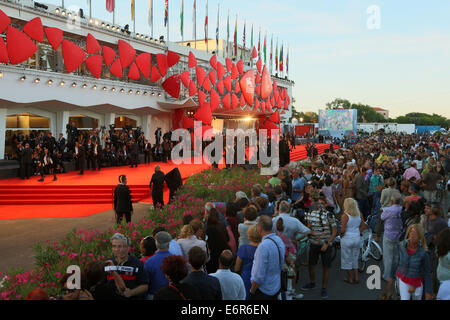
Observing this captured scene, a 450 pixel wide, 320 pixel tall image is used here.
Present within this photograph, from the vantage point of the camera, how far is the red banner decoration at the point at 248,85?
107 feet

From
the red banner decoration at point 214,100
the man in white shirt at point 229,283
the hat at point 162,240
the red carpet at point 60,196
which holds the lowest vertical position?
the red carpet at point 60,196

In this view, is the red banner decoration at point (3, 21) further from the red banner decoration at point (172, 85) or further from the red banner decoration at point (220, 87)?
the red banner decoration at point (220, 87)

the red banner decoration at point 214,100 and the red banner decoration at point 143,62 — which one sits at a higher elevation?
the red banner decoration at point 143,62

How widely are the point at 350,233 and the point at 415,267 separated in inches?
79.0

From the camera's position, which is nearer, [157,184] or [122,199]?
[122,199]

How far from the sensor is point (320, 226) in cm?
650

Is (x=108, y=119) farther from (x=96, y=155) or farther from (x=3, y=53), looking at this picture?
(x=3, y=53)

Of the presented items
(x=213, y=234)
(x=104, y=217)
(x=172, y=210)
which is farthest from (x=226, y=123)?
(x=213, y=234)

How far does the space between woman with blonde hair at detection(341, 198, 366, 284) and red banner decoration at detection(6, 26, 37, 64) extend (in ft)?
57.4

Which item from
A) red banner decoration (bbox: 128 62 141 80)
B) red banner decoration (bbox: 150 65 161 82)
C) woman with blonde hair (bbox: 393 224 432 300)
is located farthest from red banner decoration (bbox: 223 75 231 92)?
woman with blonde hair (bbox: 393 224 432 300)

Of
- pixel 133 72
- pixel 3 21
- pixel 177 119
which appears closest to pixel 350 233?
pixel 3 21

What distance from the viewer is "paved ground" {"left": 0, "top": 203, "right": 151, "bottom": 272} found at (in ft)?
27.3

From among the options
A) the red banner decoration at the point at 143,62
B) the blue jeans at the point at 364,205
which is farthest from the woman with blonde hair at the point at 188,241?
the red banner decoration at the point at 143,62
